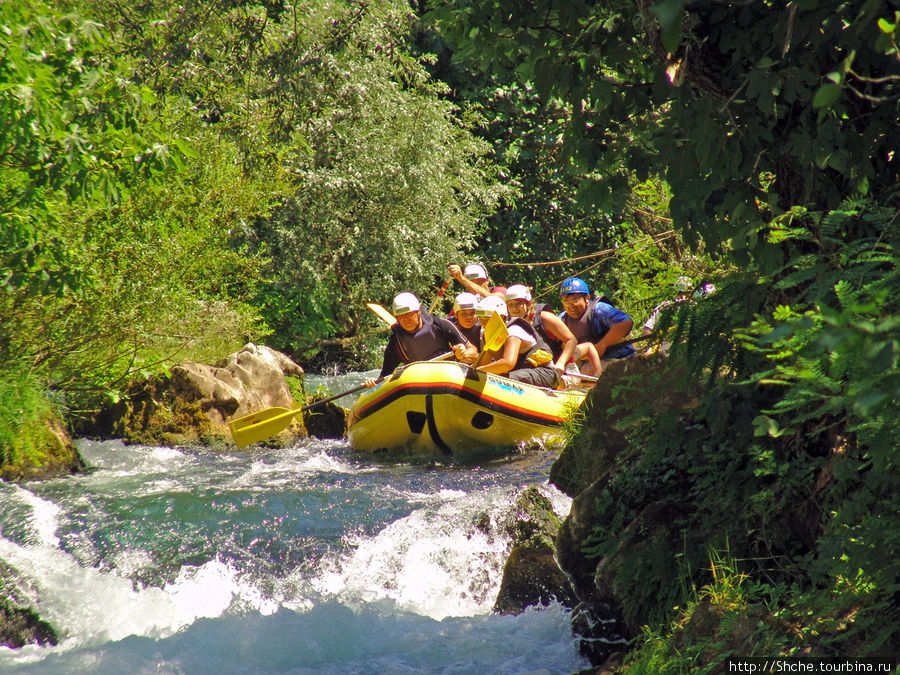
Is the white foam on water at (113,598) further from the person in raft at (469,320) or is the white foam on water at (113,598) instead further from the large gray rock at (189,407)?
the person in raft at (469,320)

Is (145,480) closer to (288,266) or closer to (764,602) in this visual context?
(764,602)

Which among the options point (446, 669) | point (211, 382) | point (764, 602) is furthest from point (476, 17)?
point (211, 382)

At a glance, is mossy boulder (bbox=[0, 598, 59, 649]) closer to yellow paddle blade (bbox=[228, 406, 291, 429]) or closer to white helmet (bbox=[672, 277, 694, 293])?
white helmet (bbox=[672, 277, 694, 293])

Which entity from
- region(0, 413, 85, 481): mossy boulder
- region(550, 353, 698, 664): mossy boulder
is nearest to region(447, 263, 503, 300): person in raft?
region(0, 413, 85, 481): mossy boulder

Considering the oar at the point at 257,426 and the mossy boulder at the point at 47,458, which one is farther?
the oar at the point at 257,426

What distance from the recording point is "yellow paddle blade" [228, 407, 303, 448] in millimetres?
8266

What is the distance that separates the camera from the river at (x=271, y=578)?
430 centimetres

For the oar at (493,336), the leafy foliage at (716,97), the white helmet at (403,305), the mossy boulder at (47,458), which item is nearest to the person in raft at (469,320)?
the white helmet at (403,305)

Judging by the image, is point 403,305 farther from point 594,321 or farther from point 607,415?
point 607,415

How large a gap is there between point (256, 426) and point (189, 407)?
1.24 meters

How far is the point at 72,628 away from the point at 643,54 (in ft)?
13.4

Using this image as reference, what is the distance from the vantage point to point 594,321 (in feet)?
30.6

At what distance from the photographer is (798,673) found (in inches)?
98.8

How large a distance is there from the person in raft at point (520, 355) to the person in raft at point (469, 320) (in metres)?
0.22
